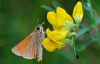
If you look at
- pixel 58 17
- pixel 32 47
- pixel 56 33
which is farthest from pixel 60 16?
pixel 32 47

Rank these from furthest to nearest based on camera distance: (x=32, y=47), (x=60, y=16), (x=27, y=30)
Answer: (x=27, y=30)
(x=32, y=47)
(x=60, y=16)

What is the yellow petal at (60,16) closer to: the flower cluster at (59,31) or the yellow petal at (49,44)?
the flower cluster at (59,31)

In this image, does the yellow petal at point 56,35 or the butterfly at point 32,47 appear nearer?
the yellow petal at point 56,35

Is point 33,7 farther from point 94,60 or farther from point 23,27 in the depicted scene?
point 94,60

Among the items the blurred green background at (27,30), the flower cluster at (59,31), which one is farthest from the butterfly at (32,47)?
the blurred green background at (27,30)

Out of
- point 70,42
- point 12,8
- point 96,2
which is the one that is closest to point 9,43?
point 12,8

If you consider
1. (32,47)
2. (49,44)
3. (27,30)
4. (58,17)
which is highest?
(58,17)

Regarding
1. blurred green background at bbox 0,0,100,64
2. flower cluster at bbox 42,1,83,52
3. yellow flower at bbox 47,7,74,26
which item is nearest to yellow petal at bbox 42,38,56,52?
flower cluster at bbox 42,1,83,52

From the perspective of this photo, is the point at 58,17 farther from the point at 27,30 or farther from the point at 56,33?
the point at 27,30
